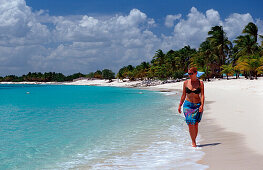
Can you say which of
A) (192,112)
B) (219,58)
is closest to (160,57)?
(219,58)

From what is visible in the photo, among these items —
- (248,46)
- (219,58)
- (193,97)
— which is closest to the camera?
(193,97)

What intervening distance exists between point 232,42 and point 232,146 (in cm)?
6199

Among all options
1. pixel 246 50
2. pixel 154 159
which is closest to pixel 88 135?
pixel 154 159

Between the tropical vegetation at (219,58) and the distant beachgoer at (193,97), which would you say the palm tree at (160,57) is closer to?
the tropical vegetation at (219,58)

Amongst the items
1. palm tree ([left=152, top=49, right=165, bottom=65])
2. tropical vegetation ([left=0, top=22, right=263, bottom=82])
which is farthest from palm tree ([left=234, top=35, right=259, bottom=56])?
palm tree ([left=152, top=49, right=165, bottom=65])

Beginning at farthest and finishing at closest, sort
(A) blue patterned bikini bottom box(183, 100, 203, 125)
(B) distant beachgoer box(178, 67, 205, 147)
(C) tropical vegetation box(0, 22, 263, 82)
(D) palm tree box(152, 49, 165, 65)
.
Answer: (D) palm tree box(152, 49, 165, 65), (C) tropical vegetation box(0, 22, 263, 82), (A) blue patterned bikini bottom box(183, 100, 203, 125), (B) distant beachgoer box(178, 67, 205, 147)

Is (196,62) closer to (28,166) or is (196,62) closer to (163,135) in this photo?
(163,135)

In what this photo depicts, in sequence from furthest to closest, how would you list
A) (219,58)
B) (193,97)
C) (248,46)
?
(219,58), (248,46), (193,97)

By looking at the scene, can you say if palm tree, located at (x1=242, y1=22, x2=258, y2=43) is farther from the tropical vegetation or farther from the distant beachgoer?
the distant beachgoer

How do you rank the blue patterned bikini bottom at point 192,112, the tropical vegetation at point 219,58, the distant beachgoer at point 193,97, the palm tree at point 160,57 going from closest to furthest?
the distant beachgoer at point 193,97 → the blue patterned bikini bottom at point 192,112 → the tropical vegetation at point 219,58 → the palm tree at point 160,57

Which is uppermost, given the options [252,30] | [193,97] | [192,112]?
[252,30]

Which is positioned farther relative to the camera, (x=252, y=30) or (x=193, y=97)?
(x=252, y=30)

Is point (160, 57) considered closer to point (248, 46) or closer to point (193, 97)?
point (248, 46)

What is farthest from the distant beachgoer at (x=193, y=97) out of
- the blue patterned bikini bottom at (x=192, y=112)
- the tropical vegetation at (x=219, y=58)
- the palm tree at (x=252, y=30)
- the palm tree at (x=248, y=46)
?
the palm tree at (x=252, y=30)
